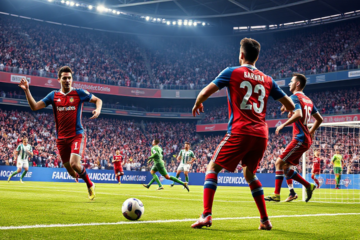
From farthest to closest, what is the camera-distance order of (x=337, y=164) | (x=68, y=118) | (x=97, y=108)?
(x=337, y=164)
(x=68, y=118)
(x=97, y=108)

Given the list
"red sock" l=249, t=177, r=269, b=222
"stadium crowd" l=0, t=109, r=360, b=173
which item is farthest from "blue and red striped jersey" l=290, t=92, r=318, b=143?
"stadium crowd" l=0, t=109, r=360, b=173

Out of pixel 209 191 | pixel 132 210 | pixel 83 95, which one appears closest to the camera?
pixel 209 191

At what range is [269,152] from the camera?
35312 millimetres

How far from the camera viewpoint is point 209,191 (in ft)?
15.3

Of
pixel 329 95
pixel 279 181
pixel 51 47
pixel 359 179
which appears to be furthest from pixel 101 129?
pixel 279 181

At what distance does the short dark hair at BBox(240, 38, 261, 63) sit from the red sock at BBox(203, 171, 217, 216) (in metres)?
1.50

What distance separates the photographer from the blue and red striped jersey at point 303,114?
8.42 metres

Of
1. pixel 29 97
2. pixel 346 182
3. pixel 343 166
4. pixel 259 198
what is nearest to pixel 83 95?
pixel 29 97

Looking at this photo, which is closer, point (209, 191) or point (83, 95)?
point (209, 191)

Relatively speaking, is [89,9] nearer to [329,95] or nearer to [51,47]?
[51,47]

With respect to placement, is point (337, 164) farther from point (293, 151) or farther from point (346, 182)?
point (293, 151)

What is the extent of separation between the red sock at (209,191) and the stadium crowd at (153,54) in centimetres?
3472

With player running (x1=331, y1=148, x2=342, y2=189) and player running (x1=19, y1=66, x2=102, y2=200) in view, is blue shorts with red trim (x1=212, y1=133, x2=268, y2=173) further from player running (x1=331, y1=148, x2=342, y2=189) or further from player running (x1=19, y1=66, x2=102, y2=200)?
player running (x1=331, y1=148, x2=342, y2=189)

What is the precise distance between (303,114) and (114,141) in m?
32.8
